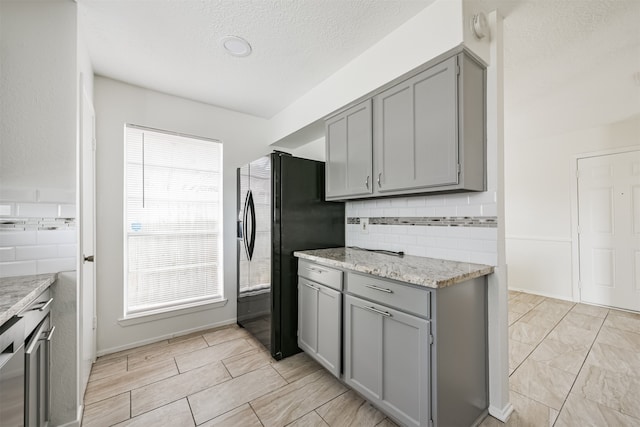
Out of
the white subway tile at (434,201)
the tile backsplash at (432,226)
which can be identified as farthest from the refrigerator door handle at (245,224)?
the white subway tile at (434,201)

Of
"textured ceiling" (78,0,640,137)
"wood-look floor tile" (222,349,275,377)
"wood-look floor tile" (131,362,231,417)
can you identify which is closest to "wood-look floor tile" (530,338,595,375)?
"wood-look floor tile" (222,349,275,377)

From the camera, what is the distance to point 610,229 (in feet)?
11.4

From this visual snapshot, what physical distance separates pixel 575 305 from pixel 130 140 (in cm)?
587

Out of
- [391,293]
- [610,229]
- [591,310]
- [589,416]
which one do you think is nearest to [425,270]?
[391,293]

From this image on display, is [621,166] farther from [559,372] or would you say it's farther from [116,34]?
[116,34]

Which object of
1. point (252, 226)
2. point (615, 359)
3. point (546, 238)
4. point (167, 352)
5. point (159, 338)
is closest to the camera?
point (615, 359)

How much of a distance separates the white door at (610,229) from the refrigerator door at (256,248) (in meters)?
4.37

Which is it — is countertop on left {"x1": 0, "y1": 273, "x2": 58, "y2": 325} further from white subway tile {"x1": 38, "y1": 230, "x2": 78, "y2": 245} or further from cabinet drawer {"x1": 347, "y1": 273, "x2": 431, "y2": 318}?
cabinet drawer {"x1": 347, "y1": 273, "x2": 431, "y2": 318}

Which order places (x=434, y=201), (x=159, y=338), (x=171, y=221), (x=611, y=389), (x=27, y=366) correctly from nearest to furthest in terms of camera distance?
Answer: (x=27, y=366) < (x=611, y=389) < (x=434, y=201) < (x=159, y=338) < (x=171, y=221)

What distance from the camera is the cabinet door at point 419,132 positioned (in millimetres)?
1599

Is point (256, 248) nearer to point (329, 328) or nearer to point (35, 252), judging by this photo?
Result: point (329, 328)

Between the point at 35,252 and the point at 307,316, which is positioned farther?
the point at 307,316

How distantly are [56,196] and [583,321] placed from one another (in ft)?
16.6

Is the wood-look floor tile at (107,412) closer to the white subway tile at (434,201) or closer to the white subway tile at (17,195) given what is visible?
the white subway tile at (17,195)
